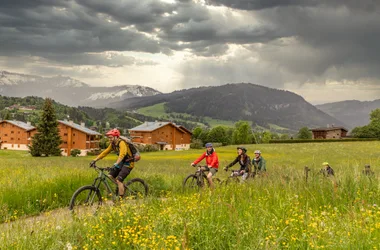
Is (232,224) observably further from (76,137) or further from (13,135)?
(13,135)

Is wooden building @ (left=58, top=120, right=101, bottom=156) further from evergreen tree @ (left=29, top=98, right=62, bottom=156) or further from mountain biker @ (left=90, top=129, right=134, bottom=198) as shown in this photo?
mountain biker @ (left=90, top=129, right=134, bottom=198)

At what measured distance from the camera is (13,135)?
4941 inches

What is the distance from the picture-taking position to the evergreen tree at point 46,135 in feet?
259

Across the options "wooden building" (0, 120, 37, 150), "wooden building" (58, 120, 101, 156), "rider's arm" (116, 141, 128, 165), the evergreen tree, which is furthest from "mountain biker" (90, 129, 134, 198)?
"wooden building" (0, 120, 37, 150)

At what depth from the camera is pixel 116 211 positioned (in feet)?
21.6

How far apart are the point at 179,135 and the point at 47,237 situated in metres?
128

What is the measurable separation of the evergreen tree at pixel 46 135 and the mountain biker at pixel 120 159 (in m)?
73.4

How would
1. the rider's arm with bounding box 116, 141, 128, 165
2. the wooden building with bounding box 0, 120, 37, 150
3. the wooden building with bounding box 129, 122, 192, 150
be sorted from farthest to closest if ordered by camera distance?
the wooden building with bounding box 129, 122, 192, 150 → the wooden building with bounding box 0, 120, 37, 150 → the rider's arm with bounding box 116, 141, 128, 165

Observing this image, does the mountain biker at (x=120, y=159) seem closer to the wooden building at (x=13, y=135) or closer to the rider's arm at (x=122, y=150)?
the rider's arm at (x=122, y=150)

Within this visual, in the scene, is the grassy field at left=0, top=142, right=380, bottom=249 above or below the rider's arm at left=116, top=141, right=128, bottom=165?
below

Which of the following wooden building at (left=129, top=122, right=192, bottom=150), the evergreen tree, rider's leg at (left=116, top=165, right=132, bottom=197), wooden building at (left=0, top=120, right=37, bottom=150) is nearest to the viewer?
rider's leg at (left=116, top=165, right=132, bottom=197)

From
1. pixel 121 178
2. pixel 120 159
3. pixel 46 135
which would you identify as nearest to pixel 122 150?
pixel 120 159

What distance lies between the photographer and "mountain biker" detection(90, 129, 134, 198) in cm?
1065

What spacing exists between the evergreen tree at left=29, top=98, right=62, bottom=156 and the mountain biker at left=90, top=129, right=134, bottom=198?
73400 mm
